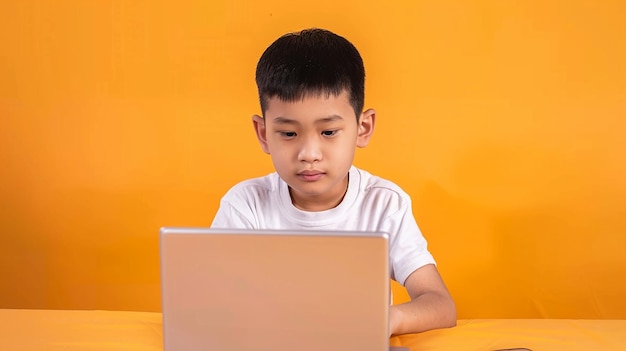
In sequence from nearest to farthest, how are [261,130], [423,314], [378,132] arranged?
[423,314] → [261,130] → [378,132]

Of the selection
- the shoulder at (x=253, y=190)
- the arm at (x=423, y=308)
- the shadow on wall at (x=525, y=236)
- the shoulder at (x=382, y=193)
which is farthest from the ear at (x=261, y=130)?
the shadow on wall at (x=525, y=236)

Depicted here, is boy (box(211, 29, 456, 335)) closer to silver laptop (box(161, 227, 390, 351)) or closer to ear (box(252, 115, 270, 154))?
ear (box(252, 115, 270, 154))

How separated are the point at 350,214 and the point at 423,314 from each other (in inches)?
13.5

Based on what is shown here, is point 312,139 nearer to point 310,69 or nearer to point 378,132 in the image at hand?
point 310,69

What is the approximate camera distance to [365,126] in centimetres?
197

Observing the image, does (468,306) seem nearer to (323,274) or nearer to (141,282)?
(141,282)

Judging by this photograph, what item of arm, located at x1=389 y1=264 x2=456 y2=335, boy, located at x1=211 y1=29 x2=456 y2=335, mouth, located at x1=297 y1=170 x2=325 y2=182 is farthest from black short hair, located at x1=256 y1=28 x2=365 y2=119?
arm, located at x1=389 y1=264 x2=456 y2=335

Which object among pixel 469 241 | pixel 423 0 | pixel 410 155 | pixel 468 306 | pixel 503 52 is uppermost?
pixel 423 0

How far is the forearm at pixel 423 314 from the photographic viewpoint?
1.66 metres

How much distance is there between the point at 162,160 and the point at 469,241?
1.08 meters

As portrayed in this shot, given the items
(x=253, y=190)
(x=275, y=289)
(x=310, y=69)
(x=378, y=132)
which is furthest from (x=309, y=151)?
(x=378, y=132)

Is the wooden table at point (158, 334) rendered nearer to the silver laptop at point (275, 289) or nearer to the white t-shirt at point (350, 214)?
the white t-shirt at point (350, 214)

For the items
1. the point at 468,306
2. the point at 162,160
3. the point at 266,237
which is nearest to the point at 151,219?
the point at 162,160

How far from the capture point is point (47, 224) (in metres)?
2.99
